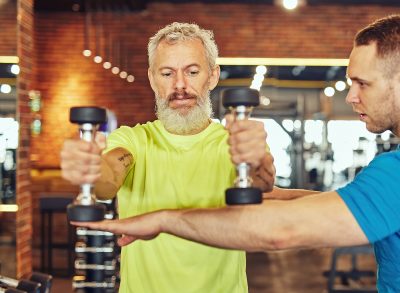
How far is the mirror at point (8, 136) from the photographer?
4074 millimetres

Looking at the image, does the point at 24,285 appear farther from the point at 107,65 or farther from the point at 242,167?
the point at 107,65

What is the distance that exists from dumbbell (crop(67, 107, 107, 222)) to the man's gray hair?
710mm

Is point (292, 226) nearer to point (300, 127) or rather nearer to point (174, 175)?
point (174, 175)

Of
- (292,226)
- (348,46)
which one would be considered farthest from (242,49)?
(292,226)

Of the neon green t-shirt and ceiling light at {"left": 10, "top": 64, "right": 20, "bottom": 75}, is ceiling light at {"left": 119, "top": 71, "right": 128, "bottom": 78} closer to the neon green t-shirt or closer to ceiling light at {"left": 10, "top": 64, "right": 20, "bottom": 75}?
ceiling light at {"left": 10, "top": 64, "right": 20, "bottom": 75}

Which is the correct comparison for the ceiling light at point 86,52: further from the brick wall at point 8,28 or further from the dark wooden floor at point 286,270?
the brick wall at point 8,28

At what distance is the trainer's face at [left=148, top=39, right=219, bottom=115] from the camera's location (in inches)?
78.0

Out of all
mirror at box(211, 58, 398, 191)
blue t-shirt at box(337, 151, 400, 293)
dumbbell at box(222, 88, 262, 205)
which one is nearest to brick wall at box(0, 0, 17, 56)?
dumbbell at box(222, 88, 262, 205)

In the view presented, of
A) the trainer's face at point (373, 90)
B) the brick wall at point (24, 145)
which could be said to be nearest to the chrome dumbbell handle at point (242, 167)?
the trainer's face at point (373, 90)

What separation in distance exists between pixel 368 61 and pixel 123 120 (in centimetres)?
819

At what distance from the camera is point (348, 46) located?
945 cm

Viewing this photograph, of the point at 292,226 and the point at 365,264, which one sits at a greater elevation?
the point at 292,226

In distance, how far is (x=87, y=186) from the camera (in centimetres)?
137

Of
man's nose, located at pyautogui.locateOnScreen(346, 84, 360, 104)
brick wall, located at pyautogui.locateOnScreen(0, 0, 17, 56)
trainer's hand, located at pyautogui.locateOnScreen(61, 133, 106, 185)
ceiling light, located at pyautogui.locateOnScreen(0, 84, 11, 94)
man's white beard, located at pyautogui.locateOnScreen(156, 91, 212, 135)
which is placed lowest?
trainer's hand, located at pyautogui.locateOnScreen(61, 133, 106, 185)
